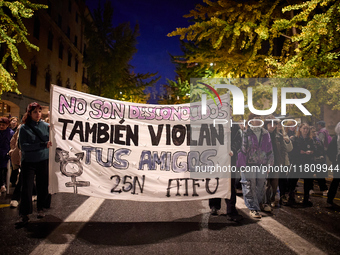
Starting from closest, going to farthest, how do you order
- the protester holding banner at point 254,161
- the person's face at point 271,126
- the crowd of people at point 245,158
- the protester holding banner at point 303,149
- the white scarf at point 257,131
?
the crowd of people at point 245,158 < the protester holding banner at point 254,161 < the white scarf at point 257,131 < the person's face at point 271,126 < the protester holding banner at point 303,149

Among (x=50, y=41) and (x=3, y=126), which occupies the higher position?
(x=50, y=41)

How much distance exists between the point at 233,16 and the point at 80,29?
30782 millimetres

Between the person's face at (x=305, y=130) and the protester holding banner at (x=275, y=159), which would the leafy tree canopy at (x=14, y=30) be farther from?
the person's face at (x=305, y=130)

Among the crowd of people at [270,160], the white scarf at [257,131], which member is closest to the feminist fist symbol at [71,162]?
the crowd of people at [270,160]

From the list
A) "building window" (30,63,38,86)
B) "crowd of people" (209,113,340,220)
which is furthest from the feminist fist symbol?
"building window" (30,63,38,86)

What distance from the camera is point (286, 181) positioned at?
21.2 ft

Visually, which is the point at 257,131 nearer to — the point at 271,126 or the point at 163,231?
the point at 271,126

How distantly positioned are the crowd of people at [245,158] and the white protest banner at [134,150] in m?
0.32

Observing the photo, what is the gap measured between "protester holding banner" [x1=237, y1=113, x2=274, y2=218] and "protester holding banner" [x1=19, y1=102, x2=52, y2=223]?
3619 mm

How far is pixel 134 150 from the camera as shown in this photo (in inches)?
175

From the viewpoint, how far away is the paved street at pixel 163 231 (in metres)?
3.24

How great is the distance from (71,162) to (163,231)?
196 cm

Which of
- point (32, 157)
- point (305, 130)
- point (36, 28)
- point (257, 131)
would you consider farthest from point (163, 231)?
point (36, 28)

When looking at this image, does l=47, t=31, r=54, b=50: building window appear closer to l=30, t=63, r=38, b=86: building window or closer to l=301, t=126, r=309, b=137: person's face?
l=30, t=63, r=38, b=86: building window
